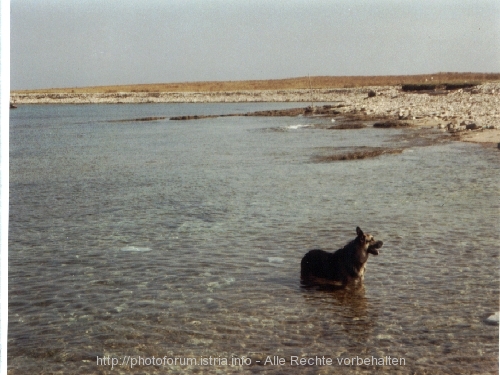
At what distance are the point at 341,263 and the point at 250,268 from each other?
182cm

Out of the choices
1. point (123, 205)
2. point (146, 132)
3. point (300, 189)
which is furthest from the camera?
point (146, 132)

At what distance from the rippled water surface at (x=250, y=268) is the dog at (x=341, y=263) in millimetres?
299

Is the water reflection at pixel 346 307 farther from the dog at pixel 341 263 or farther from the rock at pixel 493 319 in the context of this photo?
the rock at pixel 493 319

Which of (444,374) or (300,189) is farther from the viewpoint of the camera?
(300,189)

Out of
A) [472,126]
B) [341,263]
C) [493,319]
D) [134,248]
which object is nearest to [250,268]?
[341,263]

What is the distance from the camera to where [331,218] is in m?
14.2

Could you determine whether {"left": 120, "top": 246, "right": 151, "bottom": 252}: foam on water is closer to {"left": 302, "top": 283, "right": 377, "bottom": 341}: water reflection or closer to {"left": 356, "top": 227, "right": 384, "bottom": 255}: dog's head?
{"left": 302, "top": 283, "right": 377, "bottom": 341}: water reflection

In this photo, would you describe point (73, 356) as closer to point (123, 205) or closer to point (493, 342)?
point (493, 342)

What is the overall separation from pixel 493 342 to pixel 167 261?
6.18 meters

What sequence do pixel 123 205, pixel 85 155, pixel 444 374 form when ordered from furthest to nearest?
pixel 85 155 < pixel 123 205 < pixel 444 374

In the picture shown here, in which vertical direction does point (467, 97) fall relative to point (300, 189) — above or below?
above

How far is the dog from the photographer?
9.76m

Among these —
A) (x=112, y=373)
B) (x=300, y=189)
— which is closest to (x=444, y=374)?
(x=112, y=373)

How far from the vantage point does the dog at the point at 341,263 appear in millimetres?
9758
